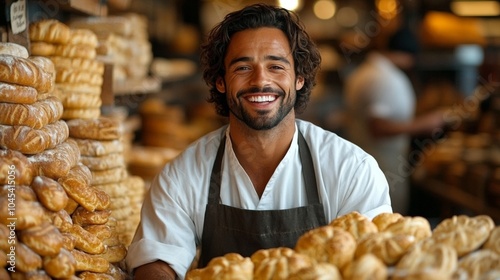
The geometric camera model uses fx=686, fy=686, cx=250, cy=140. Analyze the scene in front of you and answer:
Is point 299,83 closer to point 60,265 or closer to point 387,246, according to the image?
point 387,246

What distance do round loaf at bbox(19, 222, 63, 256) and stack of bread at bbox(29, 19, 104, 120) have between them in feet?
3.74

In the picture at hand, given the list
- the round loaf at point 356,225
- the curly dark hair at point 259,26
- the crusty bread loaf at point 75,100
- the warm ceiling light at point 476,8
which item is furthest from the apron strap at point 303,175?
the warm ceiling light at point 476,8

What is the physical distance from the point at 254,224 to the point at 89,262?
1.99 ft

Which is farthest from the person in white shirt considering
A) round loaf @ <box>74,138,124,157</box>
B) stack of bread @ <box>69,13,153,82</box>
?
stack of bread @ <box>69,13,153,82</box>

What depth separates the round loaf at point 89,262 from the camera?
2203mm

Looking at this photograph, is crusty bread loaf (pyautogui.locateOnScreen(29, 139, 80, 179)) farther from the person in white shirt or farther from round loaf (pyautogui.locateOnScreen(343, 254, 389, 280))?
round loaf (pyautogui.locateOnScreen(343, 254, 389, 280))

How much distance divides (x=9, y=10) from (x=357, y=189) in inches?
61.9

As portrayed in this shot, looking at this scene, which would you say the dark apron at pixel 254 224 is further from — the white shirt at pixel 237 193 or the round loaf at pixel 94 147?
the round loaf at pixel 94 147

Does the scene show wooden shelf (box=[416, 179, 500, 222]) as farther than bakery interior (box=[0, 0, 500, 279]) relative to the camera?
Yes

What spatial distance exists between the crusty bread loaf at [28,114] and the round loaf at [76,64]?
2.12 feet

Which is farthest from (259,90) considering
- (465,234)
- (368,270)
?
(368,270)

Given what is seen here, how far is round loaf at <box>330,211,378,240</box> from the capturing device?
1992mm

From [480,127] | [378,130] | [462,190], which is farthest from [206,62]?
[480,127]

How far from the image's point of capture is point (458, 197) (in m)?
6.12
